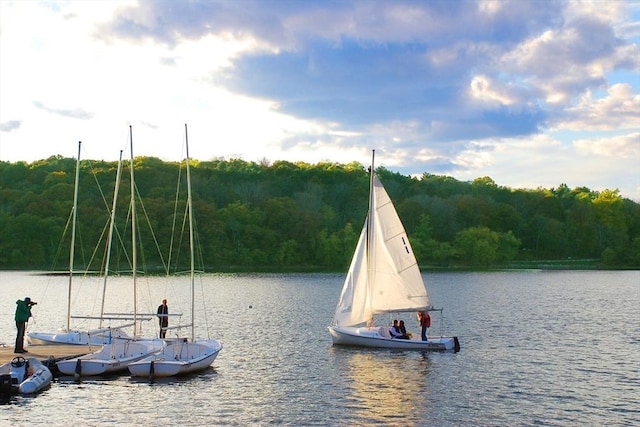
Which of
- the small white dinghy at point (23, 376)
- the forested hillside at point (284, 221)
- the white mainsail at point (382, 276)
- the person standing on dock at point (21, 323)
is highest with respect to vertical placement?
the forested hillside at point (284, 221)

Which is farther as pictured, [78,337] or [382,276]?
[382,276]

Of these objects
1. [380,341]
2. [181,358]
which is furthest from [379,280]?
[181,358]

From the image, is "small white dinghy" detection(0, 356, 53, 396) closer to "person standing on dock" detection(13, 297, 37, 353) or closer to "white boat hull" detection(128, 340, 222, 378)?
"person standing on dock" detection(13, 297, 37, 353)

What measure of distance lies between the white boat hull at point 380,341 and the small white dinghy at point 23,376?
1664cm

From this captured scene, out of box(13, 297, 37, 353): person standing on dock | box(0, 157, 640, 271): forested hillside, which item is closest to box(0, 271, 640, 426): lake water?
box(13, 297, 37, 353): person standing on dock

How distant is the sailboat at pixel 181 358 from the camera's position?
34250 mm

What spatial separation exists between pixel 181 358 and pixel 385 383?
8.86 m

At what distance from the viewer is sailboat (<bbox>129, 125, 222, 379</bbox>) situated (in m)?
34.2

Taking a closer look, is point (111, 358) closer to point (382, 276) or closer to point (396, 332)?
point (396, 332)

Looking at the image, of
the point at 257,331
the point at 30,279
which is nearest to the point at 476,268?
the point at 30,279

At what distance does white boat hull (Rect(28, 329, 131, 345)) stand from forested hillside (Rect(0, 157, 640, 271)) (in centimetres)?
9396

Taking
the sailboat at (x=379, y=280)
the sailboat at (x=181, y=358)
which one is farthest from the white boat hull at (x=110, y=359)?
the sailboat at (x=379, y=280)

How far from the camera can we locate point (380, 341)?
43688mm

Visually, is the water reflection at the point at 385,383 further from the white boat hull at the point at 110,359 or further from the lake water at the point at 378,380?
the white boat hull at the point at 110,359
